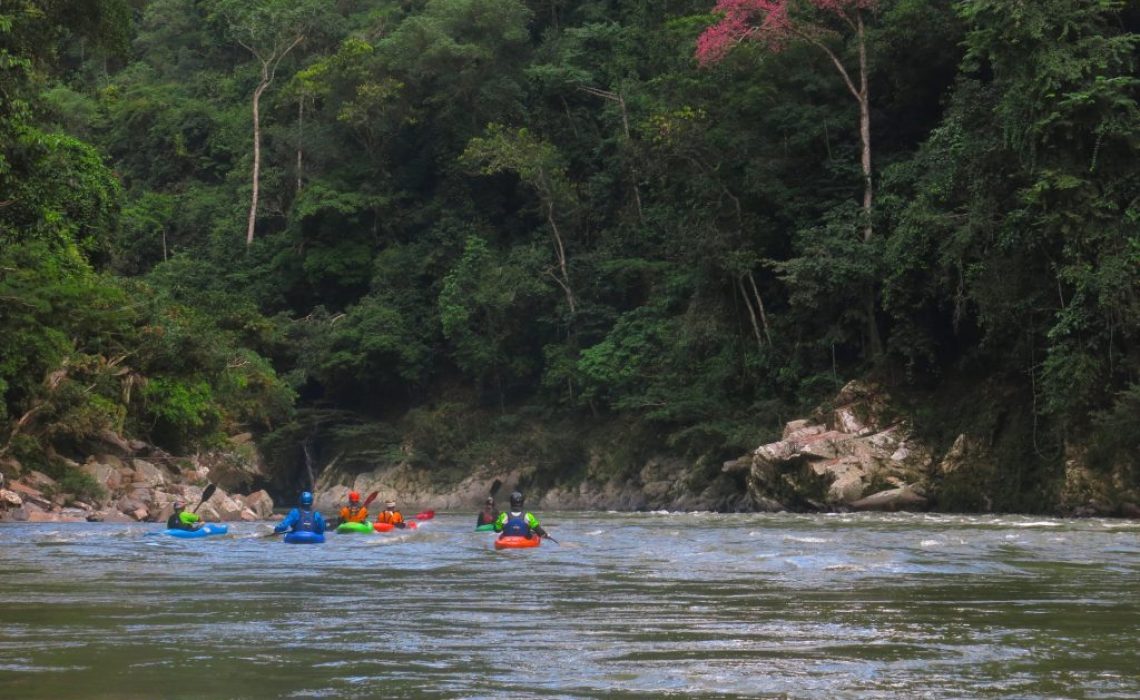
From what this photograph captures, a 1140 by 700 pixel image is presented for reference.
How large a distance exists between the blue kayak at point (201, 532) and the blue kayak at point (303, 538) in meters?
1.93

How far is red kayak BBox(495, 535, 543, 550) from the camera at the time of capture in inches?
677

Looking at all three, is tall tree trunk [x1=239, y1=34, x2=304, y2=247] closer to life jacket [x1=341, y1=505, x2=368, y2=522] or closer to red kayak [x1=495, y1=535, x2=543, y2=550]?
life jacket [x1=341, y1=505, x2=368, y2=522]

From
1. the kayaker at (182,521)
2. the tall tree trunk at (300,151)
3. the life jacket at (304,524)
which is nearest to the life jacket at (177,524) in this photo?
the kayaker at (182,521)

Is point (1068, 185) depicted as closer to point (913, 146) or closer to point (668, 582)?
point (913, 146)

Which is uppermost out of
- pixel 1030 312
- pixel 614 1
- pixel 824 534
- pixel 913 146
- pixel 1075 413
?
pixel 614 1

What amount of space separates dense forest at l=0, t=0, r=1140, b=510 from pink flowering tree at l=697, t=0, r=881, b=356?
0.10m

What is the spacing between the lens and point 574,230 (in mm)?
44531

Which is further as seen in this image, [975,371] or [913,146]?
[913,146]

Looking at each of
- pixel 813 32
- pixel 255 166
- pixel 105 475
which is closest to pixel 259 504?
pixel 105 475

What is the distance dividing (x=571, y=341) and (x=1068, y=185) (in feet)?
69.2

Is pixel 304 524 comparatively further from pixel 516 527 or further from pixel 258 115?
A: pixel 258 115

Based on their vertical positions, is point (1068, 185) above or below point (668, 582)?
above

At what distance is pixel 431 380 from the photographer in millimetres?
47938

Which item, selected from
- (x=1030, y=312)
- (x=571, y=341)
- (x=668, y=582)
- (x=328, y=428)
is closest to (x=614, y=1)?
(x=571, y=341)
